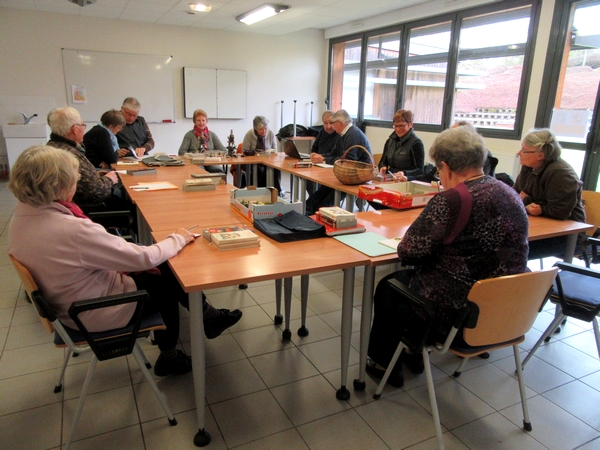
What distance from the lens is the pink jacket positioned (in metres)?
1.49

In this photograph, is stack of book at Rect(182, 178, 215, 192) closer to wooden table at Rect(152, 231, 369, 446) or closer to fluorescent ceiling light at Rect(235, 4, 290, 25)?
wooden table at Rect(152, 231, 369, 446)

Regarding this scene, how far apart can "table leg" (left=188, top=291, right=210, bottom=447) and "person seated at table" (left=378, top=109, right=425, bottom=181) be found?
269 centimetres

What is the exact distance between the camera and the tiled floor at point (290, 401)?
1751mm

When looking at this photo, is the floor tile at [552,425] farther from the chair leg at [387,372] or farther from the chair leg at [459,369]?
the chair leg at [387,372]

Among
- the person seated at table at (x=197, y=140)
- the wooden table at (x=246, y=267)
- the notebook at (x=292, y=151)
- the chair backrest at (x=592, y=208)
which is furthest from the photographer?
the person seated at table at (x=197, y=140)

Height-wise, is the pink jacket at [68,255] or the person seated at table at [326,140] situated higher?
the person seated at table at [326,140]

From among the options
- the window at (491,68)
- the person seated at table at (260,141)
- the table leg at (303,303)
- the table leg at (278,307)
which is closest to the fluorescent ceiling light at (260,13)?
the person seated at table at (260,141)

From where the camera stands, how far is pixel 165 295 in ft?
6.43

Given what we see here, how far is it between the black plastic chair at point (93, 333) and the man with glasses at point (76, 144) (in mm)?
1542


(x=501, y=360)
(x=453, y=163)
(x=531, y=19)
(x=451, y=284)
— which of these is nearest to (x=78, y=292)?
(x=451, y=284)

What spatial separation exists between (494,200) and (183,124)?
7.23 m

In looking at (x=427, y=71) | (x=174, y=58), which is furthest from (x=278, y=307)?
(x=174, y=58)

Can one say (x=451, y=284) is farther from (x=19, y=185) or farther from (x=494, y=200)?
(x=19, y=185)

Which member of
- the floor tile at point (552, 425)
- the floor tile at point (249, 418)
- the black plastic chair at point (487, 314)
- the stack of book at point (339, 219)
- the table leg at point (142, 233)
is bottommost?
the floor tile at point (249, 418)
